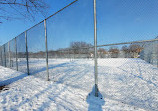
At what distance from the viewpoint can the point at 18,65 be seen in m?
7.79

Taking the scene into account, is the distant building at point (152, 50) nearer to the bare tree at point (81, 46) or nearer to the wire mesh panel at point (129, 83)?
the wire mesh panel at point (129, 83)

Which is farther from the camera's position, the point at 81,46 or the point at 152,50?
the point at 152,50

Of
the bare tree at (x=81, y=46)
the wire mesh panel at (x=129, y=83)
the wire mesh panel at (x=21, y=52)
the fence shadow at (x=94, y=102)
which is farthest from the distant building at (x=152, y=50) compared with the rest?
the wire mesh panel at (x=21, y=52)

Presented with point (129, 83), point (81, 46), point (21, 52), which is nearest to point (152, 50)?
point (129, 83)

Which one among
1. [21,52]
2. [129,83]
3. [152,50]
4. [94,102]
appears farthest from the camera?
[21,52]

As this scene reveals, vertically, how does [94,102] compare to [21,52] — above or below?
below

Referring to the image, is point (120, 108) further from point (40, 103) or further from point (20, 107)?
point (20, 107)

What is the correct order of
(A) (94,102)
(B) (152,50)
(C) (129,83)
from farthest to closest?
1. (B) (152,50)
2. (C) (129,83)
3. (A) (94,102)

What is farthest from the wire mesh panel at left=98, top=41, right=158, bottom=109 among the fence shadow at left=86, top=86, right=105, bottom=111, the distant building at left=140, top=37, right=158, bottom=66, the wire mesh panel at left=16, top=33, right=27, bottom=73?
the wire mesh panel at left=16, top=33, right=27, bottom=73

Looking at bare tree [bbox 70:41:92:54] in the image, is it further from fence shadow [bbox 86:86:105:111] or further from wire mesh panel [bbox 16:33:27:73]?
wire mesh panel [bbox 16:33:27:73]

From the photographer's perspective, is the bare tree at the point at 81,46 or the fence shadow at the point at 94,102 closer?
the fence shadow at the point at 94,102

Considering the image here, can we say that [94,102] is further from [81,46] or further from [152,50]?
[152,50]

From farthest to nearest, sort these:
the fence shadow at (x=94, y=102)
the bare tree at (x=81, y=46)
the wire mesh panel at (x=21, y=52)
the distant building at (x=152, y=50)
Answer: the wire mesh panel at (x=21, y=52), the distant building at (x=152, y=50), the bare tree at (x=81, y=46), the fence shadow at (x=94, y=102)

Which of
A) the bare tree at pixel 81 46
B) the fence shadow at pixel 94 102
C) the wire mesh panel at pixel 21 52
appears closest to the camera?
the fence shadow at pixel 94 102
